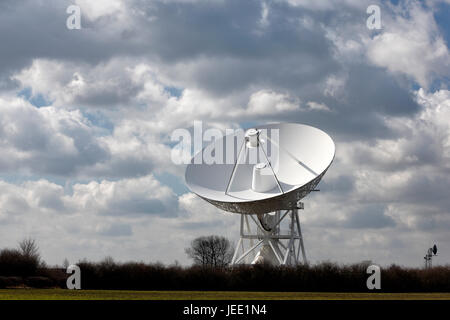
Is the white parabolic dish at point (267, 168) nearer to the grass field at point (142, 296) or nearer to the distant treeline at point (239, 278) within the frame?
the distant treeline at point (239, 278)

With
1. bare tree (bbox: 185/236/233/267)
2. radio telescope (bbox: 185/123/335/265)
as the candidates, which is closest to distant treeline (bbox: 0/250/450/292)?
radio telescope (bbox: 185/123/335/265)

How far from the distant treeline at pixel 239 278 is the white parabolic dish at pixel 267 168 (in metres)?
5.43

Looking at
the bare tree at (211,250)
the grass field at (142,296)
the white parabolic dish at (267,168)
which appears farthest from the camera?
the bare tree at (211,250)

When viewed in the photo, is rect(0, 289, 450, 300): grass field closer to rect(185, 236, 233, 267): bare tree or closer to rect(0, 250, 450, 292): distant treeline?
rect(0, 250, 450, 292): distant treeline

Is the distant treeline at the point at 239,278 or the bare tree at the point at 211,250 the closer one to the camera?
the distant treeline at the point at 239,278

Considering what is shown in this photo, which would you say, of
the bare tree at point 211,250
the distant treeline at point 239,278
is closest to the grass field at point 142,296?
the distant treeline at point 239,278

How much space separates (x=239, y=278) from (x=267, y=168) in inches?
364

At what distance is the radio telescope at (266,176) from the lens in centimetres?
5397

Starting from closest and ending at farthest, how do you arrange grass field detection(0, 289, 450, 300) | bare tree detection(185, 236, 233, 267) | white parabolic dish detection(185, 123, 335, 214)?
1. grass field detection(0, 289, 450, 300)
2. white parabolic dish detection(185, 123, 335, 214)
3. bare tree detection(185, 236, 233, 267)

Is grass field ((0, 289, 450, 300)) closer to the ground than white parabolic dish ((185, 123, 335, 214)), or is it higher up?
closer to the ground

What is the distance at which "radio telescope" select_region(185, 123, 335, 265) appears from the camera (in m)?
54.0

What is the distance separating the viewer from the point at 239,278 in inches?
2205

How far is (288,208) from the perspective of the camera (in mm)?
56625
